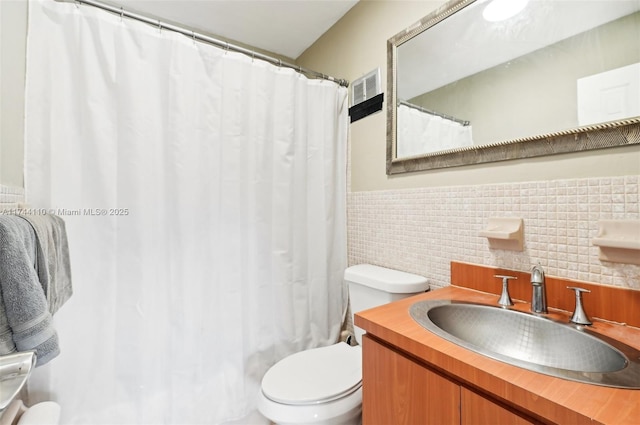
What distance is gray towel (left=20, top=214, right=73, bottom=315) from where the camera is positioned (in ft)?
2.28

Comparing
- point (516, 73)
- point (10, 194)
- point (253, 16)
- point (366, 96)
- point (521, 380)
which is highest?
point (253, 16)

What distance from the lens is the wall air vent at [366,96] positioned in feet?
5.00

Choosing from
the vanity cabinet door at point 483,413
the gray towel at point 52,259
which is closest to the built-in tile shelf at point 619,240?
the vanity cabinet door at point 483,413

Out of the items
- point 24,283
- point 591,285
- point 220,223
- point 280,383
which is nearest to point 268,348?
point 280,383

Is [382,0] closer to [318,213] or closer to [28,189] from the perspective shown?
[318,213]

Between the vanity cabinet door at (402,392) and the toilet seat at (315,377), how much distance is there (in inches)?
9.3

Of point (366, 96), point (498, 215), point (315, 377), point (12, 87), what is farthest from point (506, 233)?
point (12, 87)

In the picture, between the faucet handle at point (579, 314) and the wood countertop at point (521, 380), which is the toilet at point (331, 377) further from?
the faucet handle at point (579, 314)

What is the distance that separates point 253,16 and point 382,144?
114cm

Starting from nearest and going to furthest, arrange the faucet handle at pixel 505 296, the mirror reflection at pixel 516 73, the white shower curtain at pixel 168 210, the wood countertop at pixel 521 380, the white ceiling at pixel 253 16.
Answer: the wood countertop at pixel 521 380 → the mirror reflection at pixel 516 73 → the faucet handle at pixel 505 296 → the white shower curtain at pixel 168 210 → the white ceiling at pixel 253 16

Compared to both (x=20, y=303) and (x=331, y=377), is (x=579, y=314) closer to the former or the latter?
(x=331, y=377)

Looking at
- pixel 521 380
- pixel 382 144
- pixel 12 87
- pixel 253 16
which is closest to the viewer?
pixel 521 380

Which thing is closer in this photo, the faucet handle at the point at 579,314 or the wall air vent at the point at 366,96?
the faucet handle at the point at 579,314

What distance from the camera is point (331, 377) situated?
1121 mm
